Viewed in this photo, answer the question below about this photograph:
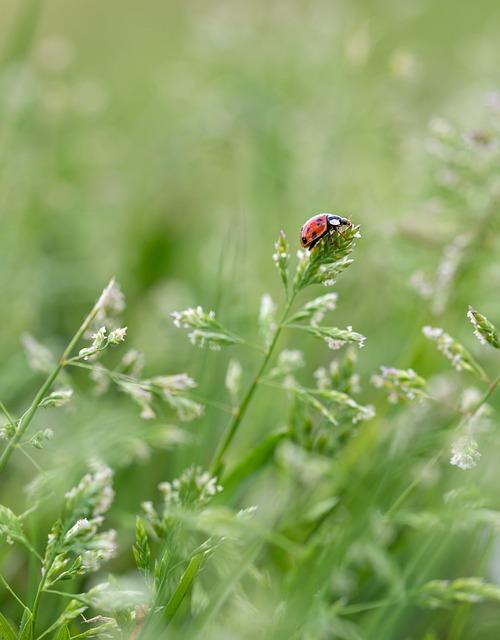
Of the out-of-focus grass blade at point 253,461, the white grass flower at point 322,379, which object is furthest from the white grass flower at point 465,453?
the out-of-focus grass blade at point 253,461

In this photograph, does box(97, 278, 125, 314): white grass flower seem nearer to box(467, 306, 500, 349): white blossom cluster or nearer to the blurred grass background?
the blurred grass background

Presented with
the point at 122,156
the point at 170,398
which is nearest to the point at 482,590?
the point at 170,398

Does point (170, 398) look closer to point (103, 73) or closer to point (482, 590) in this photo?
point (482, 590)

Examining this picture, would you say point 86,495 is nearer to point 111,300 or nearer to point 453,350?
point 111,300

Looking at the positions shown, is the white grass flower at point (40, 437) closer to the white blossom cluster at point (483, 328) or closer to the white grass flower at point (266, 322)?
the white grass flower at point (266, 322)

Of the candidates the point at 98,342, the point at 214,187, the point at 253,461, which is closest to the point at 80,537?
the point at 98,342
